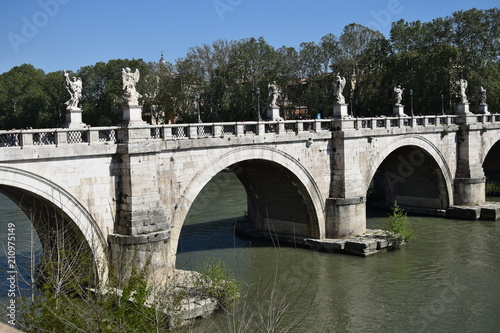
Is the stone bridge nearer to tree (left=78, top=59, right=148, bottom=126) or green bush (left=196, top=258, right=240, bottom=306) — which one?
green bush (left=196, top=258, right=240, bottom=306)

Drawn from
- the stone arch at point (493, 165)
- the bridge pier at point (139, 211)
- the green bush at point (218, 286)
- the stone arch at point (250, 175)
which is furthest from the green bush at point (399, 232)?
the stone arch at point (493, 165)

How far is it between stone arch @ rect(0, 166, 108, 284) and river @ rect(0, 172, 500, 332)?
7.50 feet

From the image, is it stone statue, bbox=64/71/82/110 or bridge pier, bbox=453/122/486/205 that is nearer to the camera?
stone statue, bbox=64/71/82/110

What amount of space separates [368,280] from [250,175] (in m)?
7.68

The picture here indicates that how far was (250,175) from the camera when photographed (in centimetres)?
2608

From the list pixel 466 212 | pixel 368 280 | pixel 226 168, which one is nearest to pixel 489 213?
pixel 466 212

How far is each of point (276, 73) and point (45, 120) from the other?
23.5 metres

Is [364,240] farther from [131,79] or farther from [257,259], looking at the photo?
[131,79]

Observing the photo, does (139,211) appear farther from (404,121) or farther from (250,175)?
(404,121)

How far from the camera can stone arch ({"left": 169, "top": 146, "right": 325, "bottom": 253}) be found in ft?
64.7

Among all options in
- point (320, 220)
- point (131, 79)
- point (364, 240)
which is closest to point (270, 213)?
point (320, 220)

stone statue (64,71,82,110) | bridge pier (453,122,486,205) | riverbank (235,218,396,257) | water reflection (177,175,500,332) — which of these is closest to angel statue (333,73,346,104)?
riverbank (235,218,396,257)

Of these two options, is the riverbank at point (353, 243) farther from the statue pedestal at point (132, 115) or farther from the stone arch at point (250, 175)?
the statue pedestal at point (132, 115)

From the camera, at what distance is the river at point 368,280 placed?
16.8 meters
